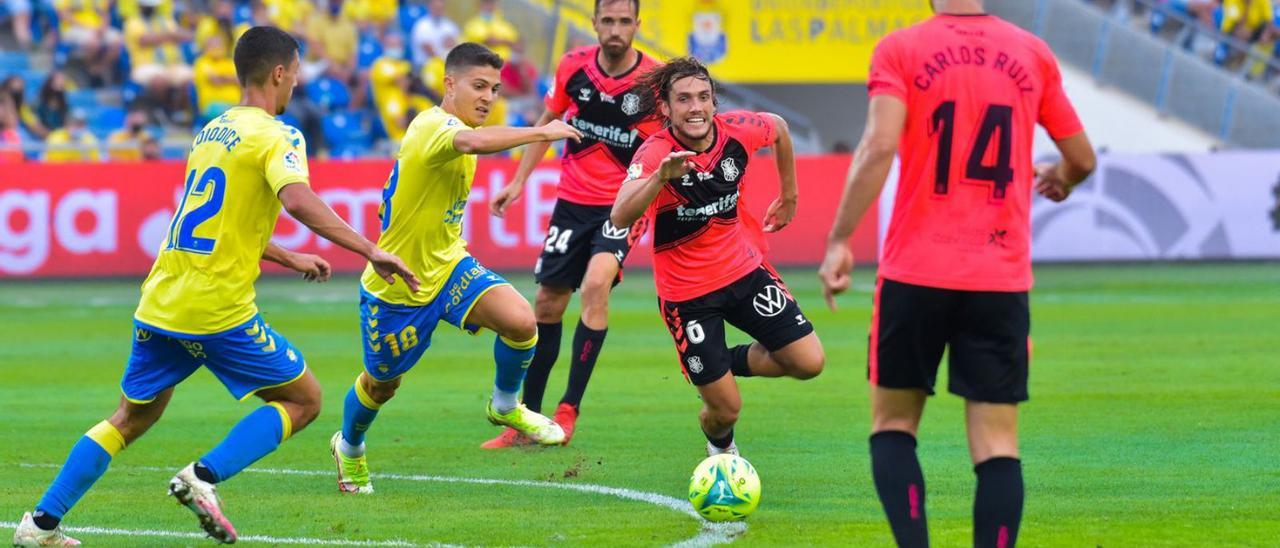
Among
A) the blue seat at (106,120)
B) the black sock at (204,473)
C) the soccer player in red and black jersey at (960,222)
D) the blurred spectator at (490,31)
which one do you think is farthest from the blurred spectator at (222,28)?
the soccer player in red and black jersey at (960,222)

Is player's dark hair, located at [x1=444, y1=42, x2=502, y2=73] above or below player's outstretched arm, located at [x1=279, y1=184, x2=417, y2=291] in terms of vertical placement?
above

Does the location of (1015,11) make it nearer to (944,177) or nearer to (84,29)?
(84,29)

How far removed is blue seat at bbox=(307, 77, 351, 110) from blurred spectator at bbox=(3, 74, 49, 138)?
381 cm

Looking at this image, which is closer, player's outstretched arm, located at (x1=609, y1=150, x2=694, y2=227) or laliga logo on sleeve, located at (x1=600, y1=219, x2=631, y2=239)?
player's outstretched arm, located at (x1=609, y1=150, x2=694, y2=227)

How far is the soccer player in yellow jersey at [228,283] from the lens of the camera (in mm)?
6723

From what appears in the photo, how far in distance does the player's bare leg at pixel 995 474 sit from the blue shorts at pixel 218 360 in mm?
2950

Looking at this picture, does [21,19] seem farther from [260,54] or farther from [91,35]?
[260,54]

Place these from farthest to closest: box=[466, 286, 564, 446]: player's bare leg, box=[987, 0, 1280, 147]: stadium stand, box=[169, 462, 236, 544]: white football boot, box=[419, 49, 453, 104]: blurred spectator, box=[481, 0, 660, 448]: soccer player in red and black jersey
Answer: box=[987, 0, 1280, 147]: stadium stand < box=[419, 49, 453, 104]: blurred spectator < box=[481, 0, 660, 448]: soccer player in red and black jersey < box=[466, 286, 564, 446]: player's bare leg < box=[169, 462, 236, 544]: white football boot

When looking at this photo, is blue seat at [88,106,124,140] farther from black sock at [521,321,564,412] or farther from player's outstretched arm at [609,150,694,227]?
player's outstretched arm at [609,150,694,227]

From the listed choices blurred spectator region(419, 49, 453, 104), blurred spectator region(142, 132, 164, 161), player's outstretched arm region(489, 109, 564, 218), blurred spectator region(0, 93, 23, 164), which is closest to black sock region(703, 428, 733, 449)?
player's outstretched arm region(489, 109, 564, 218)

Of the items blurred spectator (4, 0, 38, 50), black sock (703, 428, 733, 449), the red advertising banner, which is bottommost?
the red advertising banner

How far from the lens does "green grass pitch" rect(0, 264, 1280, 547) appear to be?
723 cm

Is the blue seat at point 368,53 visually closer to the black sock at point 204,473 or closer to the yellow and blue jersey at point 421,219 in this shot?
the yellow and blue jersey at point 421,219

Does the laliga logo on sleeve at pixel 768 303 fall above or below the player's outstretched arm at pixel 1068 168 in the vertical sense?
below
